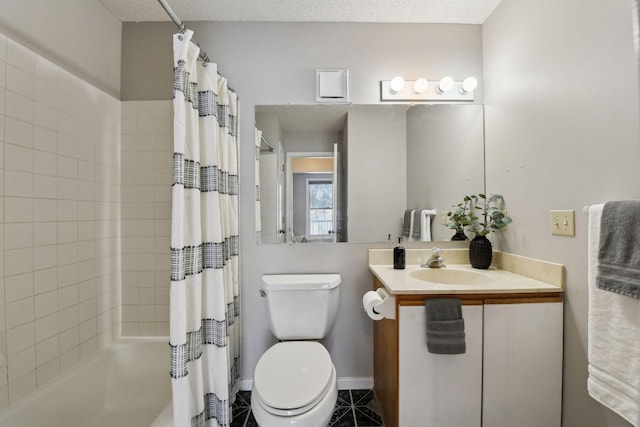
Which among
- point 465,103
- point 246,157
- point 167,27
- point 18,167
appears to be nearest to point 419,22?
point 465,103

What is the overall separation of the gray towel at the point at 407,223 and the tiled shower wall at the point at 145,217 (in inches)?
61.7

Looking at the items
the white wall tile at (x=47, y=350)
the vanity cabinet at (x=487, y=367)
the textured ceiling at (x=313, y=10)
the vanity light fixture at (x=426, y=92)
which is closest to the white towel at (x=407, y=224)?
the vanity cabinet at (x=487, y=367)

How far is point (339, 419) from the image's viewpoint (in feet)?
5.19

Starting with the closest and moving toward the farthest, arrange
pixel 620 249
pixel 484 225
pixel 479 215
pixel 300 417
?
1. pixel 620 249
2. pixel 300 417
3. pixel 484 225
4. pixel 479 215

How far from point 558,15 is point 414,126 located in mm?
809

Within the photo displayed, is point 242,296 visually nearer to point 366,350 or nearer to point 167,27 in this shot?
point 366,350

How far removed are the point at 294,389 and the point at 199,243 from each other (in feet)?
2.46

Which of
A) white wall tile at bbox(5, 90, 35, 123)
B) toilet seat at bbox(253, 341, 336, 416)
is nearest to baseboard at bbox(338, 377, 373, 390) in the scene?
toilet seat at bbox(253, 341, 336, 416)

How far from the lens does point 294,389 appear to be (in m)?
1.17

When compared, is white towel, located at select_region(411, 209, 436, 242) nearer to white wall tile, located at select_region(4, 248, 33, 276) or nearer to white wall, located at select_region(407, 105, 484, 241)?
white wall, located at select_region(407, 105, 484, 241)

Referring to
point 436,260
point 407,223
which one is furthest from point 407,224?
point 436,260

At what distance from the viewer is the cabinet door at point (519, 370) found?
1228mm

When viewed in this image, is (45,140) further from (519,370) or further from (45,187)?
(519,370)

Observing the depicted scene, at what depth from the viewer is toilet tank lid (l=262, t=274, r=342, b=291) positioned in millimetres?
1604
